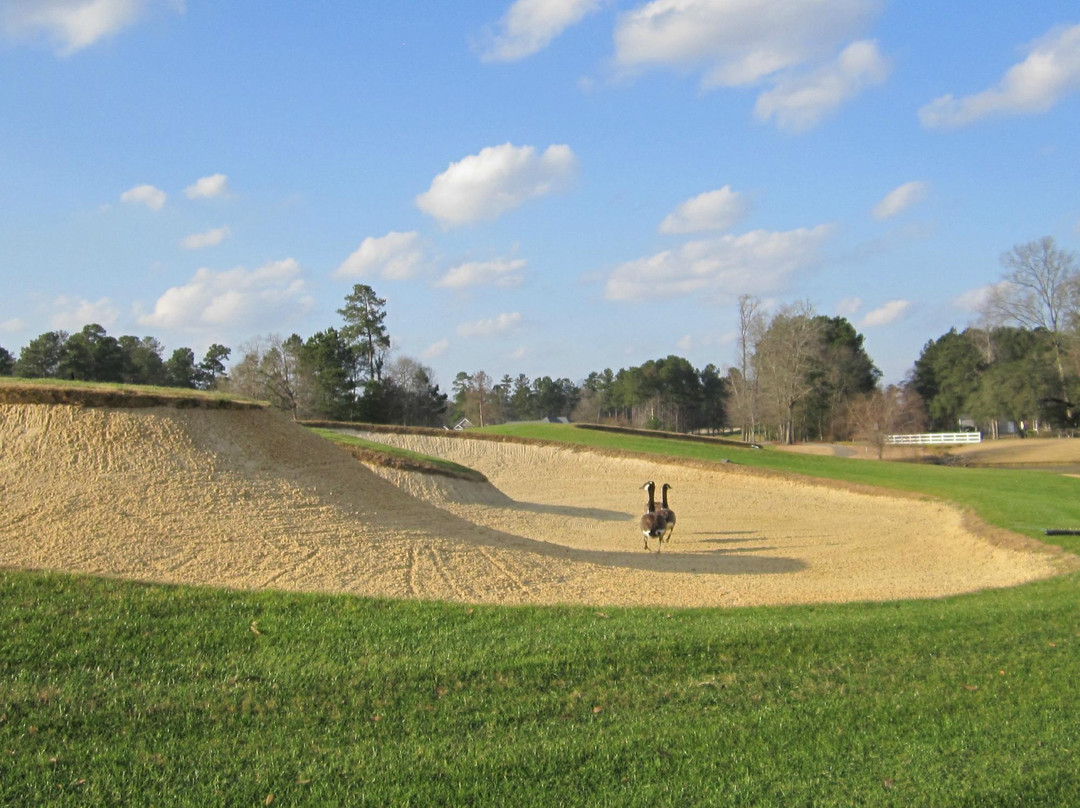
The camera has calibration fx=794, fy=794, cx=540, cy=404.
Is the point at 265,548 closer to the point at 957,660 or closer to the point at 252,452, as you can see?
the point at 252,452

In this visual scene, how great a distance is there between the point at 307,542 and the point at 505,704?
571 cm

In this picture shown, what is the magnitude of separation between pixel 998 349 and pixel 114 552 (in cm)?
9702

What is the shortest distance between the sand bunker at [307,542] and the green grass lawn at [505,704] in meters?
1.32

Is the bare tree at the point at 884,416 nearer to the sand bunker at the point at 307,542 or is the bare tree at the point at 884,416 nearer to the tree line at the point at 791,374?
the tree line at the point at 791,374

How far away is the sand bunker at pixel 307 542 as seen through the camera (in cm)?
1005

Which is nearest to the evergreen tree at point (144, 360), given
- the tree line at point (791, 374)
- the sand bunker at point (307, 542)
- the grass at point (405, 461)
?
the tree line at point (791, 374)

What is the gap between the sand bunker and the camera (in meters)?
10.1

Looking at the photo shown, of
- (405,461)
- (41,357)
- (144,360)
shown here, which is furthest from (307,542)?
(144,360)

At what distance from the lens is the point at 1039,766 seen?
577 cm

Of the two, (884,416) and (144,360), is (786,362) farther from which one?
(144,360)

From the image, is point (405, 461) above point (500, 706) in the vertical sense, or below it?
above

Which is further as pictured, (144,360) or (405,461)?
(144,360)

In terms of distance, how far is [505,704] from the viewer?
21.2 ft

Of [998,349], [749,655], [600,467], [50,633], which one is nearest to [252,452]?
[50,633]
